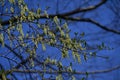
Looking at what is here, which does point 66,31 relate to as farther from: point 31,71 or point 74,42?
point 31,71

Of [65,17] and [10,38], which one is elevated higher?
[65,17]

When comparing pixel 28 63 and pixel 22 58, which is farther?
pixel 22 58

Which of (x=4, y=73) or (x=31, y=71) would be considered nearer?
(x=4, y=73)

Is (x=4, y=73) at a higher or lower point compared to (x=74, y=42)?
lower

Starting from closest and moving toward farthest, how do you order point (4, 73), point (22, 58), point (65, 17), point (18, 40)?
point (4, 73) → point (18, 40) → point (22, 58) → point (65, 17)

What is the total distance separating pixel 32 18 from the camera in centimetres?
420

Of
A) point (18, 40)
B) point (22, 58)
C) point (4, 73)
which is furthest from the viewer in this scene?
point (22, 58)

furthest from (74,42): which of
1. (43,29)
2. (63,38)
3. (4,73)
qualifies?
(4,73)

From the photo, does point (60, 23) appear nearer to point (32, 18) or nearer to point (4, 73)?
point (32, 18)

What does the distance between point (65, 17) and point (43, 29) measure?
7.22 ft

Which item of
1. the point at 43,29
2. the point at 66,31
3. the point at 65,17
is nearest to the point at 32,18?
the point at 43,29

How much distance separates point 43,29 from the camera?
13.8ft

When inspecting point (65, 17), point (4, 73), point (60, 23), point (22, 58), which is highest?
point (65, 17)

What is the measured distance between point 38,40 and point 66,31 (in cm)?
38
